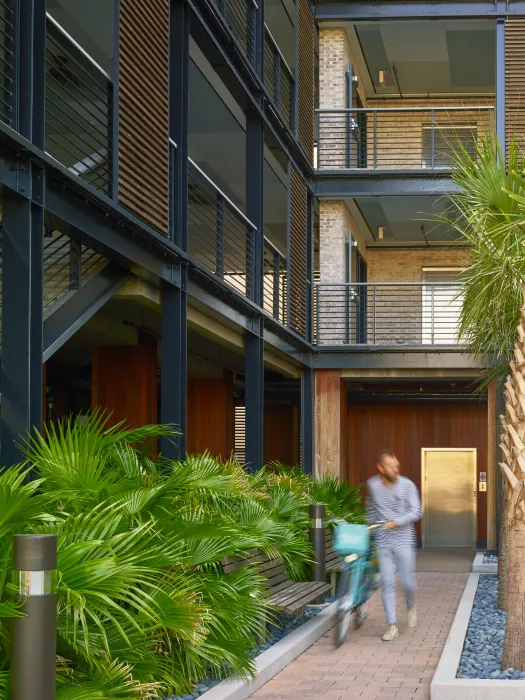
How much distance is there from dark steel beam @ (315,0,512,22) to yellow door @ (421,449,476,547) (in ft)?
30.3

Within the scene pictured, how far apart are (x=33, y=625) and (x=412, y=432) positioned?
20.4 metres

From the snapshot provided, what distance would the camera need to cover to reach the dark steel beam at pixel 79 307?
879 centimetres

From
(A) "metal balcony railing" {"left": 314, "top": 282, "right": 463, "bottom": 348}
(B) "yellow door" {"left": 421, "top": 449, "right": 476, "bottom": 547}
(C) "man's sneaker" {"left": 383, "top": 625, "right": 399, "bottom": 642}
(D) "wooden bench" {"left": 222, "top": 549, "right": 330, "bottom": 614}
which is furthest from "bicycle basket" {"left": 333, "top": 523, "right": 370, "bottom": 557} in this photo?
(B) "yellow door" {"left": 421, "top": 449, "right": 476, "bottom": 547}

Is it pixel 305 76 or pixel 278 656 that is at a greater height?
pixel 305 76

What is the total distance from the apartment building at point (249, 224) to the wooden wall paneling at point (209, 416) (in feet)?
0.18

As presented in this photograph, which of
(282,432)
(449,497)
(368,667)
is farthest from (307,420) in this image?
(368,667)

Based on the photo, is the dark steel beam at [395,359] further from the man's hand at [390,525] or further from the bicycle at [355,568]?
the man's hand at [390,525]

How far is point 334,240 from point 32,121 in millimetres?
14079

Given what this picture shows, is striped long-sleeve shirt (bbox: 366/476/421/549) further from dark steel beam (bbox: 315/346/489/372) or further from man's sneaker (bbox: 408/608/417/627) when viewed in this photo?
dark steel beam (bbox: 315/346/489/372)

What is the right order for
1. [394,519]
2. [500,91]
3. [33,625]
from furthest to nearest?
1. [500,91]
2. [394,519]
3. [33,625]

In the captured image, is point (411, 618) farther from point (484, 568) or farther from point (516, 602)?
point (484, 568)

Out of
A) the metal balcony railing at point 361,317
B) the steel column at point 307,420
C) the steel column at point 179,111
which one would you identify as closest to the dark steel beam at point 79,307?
the steel column at point 179,111

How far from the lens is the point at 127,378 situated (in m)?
16.0

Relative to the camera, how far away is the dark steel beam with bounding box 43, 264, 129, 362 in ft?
28.8
